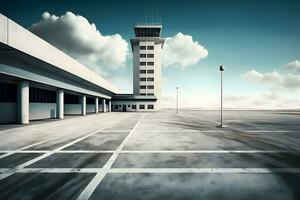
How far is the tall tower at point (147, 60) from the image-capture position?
60.7 metres

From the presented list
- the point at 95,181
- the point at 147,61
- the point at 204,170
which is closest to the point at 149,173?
the point at 95,181

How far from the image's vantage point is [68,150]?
299 inches

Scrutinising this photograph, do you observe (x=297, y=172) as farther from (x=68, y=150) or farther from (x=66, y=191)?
(x=68, y=150)

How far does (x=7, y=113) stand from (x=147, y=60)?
50.0 meters

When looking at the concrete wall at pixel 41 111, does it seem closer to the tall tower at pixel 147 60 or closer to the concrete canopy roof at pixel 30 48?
the concrete canopy roof at pixel 30 48

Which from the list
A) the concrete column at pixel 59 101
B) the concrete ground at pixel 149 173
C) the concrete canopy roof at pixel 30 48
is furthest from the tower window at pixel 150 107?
the concrete ground at pixel 149 173

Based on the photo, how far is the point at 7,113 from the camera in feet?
58.2

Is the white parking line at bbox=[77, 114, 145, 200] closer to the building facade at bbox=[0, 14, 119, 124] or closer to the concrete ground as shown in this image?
the concrete ground

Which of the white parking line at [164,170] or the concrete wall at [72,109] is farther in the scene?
the concrete wall at [72,109]

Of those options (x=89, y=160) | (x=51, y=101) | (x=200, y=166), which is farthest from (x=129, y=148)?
(x=51, y=101)

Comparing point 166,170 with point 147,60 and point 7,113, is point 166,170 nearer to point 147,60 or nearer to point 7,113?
point 7,113

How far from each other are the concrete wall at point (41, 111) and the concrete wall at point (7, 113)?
2.67m

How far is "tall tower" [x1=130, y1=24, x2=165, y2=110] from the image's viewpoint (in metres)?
60.7

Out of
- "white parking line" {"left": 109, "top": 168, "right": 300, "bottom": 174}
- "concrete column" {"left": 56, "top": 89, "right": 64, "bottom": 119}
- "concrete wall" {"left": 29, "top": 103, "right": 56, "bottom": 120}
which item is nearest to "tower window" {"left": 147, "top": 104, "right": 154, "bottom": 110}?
"concrete wall" {"left": 29, "top": 103, "right": 56, "bottom": 120}
